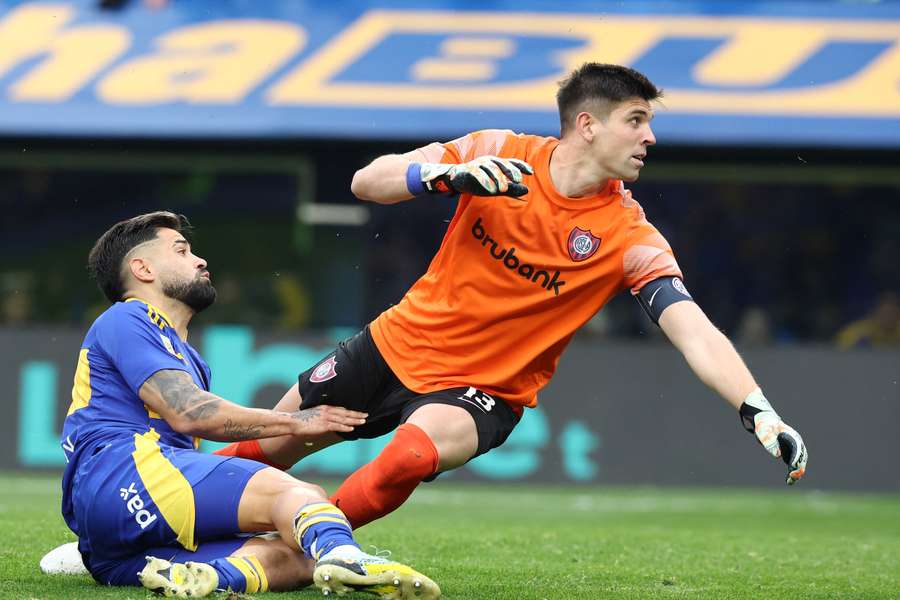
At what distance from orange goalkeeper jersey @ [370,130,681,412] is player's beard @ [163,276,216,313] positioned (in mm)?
944

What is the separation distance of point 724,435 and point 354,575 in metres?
9.81

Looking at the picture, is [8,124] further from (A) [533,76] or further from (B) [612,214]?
(B) [612,214]

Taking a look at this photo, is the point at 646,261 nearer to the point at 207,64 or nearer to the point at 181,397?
the point at 181,397

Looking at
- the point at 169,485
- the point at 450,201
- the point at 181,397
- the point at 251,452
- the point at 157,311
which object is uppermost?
the point at 157,311

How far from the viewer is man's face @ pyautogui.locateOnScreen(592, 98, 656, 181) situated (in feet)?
20.5

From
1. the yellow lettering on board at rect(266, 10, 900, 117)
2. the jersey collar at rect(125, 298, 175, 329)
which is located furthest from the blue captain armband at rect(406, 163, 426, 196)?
the yellow lettering on board at rect(266, 10, 900, 117)

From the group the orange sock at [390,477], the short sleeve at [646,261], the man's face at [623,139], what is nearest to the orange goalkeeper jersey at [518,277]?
the short sleeve at [646,261]

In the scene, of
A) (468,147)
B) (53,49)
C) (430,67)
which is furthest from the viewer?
(53,49)

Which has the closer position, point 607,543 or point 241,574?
point 241,574

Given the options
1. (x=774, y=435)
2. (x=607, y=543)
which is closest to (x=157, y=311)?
(x=774, y=435)

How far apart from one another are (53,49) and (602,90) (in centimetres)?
1086

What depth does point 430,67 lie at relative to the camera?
50.9ft

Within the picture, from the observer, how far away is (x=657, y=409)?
47.0 ft

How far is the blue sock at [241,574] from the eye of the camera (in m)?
5.32
